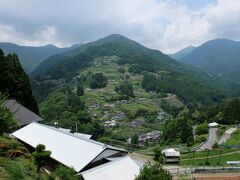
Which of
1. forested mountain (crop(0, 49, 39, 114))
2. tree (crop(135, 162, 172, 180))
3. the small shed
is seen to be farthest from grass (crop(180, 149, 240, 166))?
forested mountain (crop(0, 49, 39, 114))

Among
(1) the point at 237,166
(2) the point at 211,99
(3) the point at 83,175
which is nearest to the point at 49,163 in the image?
(3) the point at 83,175

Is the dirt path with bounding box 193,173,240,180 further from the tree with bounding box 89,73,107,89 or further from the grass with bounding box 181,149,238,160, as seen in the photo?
the tree with bounding box 89,73,107,89


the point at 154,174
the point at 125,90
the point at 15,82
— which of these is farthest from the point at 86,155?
the point at 125,90

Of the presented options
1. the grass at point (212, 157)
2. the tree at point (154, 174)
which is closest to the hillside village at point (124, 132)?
the grass at point (212, 157)

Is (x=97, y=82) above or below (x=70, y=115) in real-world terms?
above

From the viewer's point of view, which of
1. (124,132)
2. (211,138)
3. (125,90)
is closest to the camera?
(211,138)

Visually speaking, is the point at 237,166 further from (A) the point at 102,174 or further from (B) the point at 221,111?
(B) the point at 221,111

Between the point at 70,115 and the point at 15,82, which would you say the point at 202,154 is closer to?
the point at 15,82
